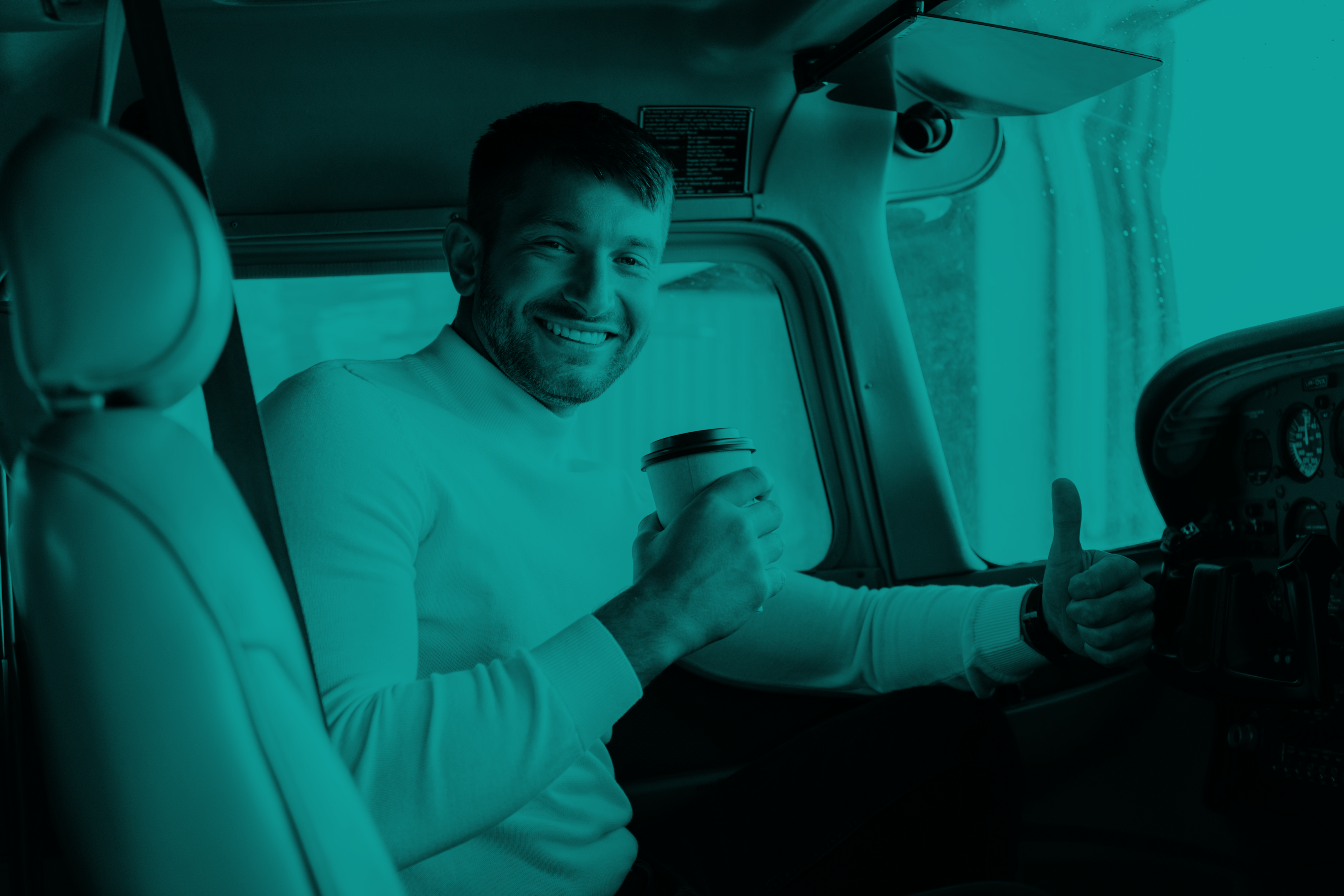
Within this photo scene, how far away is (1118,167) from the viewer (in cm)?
253

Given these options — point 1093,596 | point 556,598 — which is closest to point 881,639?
point 1093,596

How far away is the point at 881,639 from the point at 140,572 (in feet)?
4.23

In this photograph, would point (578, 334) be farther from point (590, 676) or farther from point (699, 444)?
point (590, 676)

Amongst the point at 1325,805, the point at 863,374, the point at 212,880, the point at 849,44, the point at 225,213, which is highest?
the point at 849,44

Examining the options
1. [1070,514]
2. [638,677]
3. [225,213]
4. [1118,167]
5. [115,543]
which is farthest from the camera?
[1118,167]

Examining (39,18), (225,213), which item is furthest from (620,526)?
(39,18)

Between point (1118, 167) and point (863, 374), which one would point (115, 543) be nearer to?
point (863, 374)

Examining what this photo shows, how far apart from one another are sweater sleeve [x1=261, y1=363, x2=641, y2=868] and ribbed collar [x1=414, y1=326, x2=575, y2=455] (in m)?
0.27

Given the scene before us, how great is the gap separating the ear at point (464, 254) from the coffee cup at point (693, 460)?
0.58 meters

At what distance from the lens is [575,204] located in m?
1.47

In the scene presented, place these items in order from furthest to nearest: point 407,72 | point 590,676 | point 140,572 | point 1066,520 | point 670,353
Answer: point 670,353, point 407,72, point 1066,520, point 590,676, point 140,572

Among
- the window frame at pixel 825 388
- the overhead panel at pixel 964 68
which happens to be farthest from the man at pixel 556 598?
the overhead panel at pixel 964 68

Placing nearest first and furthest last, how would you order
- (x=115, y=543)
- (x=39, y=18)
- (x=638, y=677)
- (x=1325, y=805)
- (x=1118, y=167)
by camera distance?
(x=115, y=543)
(x=638, y=677)
(x=1325, y=805)
(x=39, y=18)
(x=1118, y=167)

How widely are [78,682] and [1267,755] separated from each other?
5.73ft
